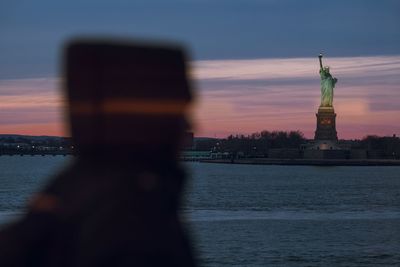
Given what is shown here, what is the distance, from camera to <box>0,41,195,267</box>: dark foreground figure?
927 millimetres

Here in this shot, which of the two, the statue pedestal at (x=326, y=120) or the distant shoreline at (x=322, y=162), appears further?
the distant shoreline at (x=322, y=162)

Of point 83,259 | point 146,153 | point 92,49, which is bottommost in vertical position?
point 83,259

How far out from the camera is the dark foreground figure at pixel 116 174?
3.04 feet

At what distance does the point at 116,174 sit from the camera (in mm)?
992

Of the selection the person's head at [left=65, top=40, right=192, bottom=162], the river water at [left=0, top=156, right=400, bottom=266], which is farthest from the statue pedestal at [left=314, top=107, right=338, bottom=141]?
the person's head at [left=65, top=40, right=192, bottom=162]

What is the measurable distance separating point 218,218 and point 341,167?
7002 cm

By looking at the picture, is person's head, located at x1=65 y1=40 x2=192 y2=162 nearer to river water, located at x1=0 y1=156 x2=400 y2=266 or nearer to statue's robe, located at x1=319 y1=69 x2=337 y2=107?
river water, located at x1=0 y1=156 x2=400 y2=266

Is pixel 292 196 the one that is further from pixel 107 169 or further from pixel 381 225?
pixel 107 169

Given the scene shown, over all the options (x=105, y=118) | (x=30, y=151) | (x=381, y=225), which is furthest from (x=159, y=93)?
(x=30, y=151)

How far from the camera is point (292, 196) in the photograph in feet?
172

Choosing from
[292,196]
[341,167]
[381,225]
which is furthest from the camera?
[341,167]

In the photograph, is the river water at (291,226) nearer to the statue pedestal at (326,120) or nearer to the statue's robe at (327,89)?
the statue pedestal at (326,120)

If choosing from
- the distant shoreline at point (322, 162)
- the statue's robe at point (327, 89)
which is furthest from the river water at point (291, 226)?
the distant shoreline at point (322, 162)

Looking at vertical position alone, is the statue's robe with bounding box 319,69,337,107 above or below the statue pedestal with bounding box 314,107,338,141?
above
